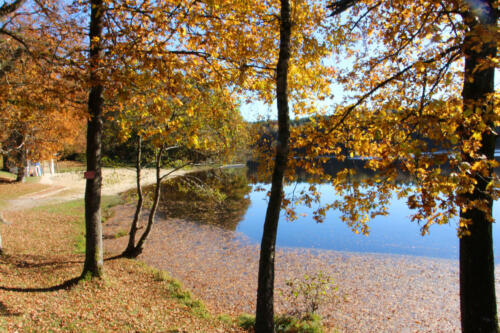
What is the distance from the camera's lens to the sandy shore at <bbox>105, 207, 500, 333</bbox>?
28.6 feet

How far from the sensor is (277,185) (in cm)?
520

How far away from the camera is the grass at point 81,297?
5.48m

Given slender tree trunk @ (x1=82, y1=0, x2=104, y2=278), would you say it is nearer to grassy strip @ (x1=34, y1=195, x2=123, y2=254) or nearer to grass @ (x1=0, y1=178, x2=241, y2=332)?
grass @ (x1=0, y1=178, x2=241, y2=332)

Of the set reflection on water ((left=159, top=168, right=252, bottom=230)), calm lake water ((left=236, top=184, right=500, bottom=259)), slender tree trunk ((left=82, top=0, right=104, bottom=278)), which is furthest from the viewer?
reflection on water ((left=159, top=168, right=252, bottom=230))

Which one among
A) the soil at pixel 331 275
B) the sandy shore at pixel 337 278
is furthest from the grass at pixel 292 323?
the sandy shore at pixel 337 278

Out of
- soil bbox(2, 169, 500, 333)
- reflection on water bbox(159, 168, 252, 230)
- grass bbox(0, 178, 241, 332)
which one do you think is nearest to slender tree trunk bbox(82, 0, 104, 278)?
grass bbox(0, 178, 241, 332)

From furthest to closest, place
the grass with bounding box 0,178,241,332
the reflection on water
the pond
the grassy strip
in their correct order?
the reflection on water < the pond < the grassy strip < the grass with bounding box 0,178,241,332

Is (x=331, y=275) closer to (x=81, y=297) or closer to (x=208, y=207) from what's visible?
(x=81, y=297)

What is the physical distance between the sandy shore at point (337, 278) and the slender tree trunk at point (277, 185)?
11.7ft

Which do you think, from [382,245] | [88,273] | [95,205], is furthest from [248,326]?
[382,245]

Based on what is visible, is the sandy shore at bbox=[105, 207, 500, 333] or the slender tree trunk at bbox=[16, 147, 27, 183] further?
the slender tree trunk at bbox=[16, 147, 27, 183]

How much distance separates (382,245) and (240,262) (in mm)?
7831

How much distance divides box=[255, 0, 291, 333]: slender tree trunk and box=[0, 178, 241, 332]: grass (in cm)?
181

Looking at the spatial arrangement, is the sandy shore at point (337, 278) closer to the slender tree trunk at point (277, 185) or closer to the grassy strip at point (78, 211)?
the grassy strip at point (78, 211)
